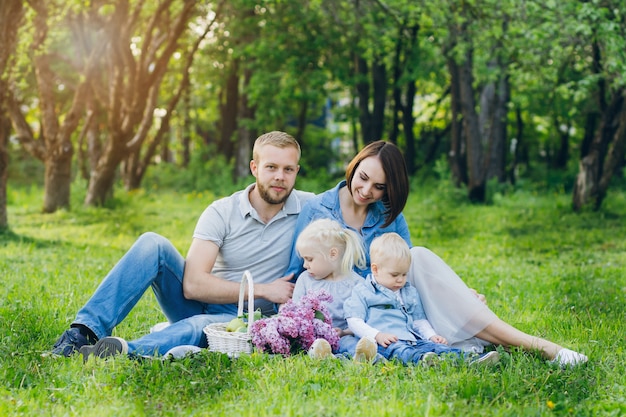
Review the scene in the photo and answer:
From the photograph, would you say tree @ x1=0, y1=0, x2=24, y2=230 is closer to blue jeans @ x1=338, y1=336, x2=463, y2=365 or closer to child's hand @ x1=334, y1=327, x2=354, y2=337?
child's hand @ x1=334, y1=327, x2=354, y2=337

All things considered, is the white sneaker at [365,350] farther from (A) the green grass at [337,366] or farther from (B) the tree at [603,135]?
(B) the tree at [603,135]

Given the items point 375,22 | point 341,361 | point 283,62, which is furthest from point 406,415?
point 283,62

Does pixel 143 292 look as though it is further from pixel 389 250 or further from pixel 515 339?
pixel 515 339

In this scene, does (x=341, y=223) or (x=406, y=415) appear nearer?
(x=406, y=415)

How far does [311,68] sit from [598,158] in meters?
8.39

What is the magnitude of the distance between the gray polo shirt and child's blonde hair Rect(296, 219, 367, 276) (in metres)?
0.37

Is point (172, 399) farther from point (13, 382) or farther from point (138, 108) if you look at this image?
point (138, 108)

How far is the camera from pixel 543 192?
21422mm

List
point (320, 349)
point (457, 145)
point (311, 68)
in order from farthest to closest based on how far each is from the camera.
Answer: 1. point (311, 68)
2. point (457, 145)
3. point (320, 349)

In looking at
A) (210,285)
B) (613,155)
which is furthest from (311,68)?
(210,285)

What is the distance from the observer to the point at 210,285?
211 inches

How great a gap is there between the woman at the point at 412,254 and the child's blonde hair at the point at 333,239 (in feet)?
0.75

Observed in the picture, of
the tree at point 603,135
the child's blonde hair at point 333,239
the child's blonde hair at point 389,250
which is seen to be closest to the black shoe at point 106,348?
the child's blonde hair at point 333,239

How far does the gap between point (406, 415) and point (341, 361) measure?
1.06 meters
